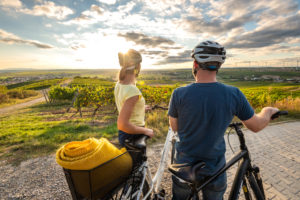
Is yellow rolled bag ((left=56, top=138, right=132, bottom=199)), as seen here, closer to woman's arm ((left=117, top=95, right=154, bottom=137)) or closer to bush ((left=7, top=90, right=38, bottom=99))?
woman's arm ((left=117, top=95, right=154, bottom=137))

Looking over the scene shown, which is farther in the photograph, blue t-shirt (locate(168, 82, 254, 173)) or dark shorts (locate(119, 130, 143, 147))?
dark shorts (locate(119, 130, 143, 147))

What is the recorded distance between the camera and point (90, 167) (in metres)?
1.25

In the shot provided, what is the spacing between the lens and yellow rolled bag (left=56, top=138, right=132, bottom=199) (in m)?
1.24

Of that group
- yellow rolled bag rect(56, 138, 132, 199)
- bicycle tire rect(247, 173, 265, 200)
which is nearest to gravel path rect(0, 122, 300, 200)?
bicycle tire rect(247, 173, 265, 200)

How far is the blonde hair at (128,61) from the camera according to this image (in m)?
1.91

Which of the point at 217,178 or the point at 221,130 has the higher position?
the point at 221,130

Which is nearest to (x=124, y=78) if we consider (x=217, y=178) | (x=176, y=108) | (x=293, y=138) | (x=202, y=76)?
(x=176, y=108)

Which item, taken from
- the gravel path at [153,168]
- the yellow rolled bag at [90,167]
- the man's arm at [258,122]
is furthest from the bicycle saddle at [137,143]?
the gravel path at [153,168]

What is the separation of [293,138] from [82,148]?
7476mm

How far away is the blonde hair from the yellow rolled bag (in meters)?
0.86

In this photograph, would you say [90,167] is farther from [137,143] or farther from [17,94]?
[17,94]

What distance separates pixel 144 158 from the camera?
76.1 inches

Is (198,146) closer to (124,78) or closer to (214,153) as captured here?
(214,153)

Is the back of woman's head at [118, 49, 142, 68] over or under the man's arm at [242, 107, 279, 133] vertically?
over
